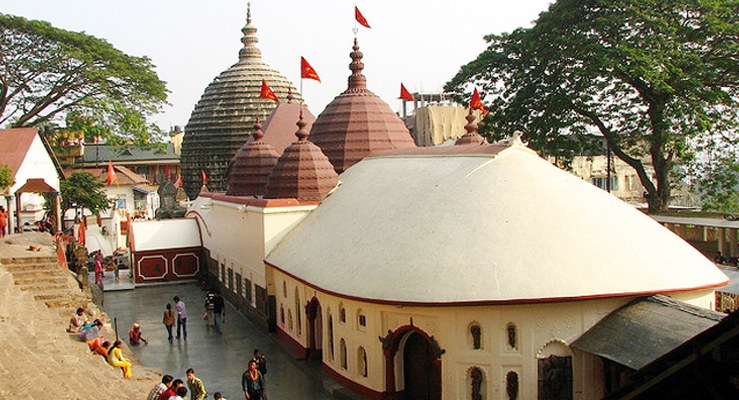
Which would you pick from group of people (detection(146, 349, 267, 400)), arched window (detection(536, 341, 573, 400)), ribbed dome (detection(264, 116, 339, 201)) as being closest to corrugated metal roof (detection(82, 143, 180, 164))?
ribbed dome (detection(264, 116, 339, 201))

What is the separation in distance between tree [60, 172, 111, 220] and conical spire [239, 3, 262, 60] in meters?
13.2

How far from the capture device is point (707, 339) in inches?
247

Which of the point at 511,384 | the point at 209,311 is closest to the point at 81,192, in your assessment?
the point at 209,311

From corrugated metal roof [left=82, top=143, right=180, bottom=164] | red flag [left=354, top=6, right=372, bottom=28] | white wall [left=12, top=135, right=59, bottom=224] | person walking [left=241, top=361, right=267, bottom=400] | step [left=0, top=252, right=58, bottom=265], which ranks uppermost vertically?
red flag [left=354, top=6, right=372, bottom=28]

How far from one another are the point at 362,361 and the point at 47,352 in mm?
6724

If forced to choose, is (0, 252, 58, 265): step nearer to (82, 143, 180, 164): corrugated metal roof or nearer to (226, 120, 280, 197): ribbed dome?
(226, 120, 280, 197): ribbed dome

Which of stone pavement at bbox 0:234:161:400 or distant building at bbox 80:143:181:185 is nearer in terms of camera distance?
stone pavement at bbox 0:234:161:400

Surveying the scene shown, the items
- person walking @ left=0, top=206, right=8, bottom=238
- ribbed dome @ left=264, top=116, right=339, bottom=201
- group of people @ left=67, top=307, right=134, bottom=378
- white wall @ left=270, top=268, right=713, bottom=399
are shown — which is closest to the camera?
white wall @ left=270, top=268, right=713, bottom=399

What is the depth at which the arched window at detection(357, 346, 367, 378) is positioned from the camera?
16.3 metres

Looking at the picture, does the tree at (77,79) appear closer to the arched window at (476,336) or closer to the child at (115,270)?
the child at (115,270)

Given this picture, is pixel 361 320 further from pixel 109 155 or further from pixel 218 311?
pixel 109 155

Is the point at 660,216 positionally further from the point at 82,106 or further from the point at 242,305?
the point at 82,106

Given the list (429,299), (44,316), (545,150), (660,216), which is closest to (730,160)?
(660,216)

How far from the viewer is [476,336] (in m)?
14.5
